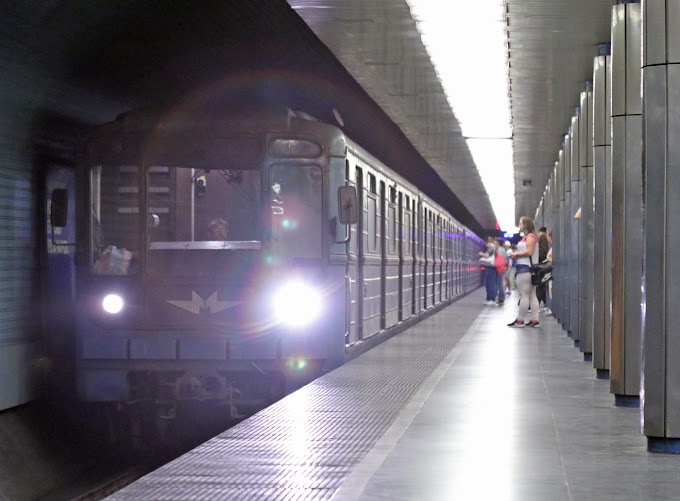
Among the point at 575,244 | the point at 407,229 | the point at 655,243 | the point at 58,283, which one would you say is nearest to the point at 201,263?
the point at 58,283

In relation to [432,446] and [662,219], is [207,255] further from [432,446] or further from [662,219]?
[662,219]

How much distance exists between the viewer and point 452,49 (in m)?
15.2

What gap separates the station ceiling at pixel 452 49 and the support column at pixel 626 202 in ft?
10.5

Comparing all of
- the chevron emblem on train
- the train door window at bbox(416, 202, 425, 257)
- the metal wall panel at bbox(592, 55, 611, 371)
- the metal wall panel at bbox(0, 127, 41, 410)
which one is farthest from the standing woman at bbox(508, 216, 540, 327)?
the chevron emblem on train

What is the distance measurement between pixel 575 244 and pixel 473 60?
3274 millimetres

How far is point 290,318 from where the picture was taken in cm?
1081

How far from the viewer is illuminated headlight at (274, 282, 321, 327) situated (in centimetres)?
1077

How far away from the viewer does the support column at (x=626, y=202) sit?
28.0ft

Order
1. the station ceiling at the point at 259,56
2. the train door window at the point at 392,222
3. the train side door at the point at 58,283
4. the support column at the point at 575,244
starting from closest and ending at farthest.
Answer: the station ceiling at the point at 259,56 < the train side door at the point at 58,283 < the support column at the point at 575,244 < the train door window at the point at 392,222

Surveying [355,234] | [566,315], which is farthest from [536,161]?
[355,234]

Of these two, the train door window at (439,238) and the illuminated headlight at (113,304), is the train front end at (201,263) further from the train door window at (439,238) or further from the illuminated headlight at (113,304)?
the train door window at (439,238)

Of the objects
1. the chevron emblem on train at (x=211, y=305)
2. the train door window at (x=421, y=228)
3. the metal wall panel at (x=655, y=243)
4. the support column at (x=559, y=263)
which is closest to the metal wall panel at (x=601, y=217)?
the chevron emblem on train at (x=211, y=305)

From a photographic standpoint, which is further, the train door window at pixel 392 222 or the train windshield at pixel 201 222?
the train door window at pixel 392 222

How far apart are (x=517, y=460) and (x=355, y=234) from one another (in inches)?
264
